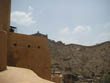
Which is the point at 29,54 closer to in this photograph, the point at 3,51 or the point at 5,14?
the point at 5,14

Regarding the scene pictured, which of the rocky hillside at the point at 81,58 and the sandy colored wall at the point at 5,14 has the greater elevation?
the sandy colored wall at the point at 5,14

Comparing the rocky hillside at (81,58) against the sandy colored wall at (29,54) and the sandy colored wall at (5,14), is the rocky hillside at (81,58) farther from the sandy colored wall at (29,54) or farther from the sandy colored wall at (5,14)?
the sandy colored wall at (5,14)

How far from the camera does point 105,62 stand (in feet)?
149

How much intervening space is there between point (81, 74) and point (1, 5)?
3232 centimetres

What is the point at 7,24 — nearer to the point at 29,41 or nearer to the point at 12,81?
the point at 29,41

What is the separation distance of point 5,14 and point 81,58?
3812 cm

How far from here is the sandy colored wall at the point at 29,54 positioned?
1289cm

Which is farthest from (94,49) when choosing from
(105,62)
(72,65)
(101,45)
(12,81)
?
(12,81)

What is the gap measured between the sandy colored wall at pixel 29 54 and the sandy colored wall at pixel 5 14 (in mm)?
874

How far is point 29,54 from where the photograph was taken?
13.3 metres

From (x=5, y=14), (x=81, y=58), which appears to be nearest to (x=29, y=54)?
(x=5, y=14)

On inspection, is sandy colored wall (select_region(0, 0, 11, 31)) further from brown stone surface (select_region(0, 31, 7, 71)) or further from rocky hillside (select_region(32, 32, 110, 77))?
rocky hillside (select_region(32, 32, 110, 77))

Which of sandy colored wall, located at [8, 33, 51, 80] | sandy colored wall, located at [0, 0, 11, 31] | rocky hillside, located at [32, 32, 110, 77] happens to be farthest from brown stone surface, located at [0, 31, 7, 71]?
rocky hillside, located at [32, 32, 110, 77]

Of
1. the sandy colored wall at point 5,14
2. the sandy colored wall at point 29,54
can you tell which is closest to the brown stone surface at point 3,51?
the sandy colored wall at point 29,54
